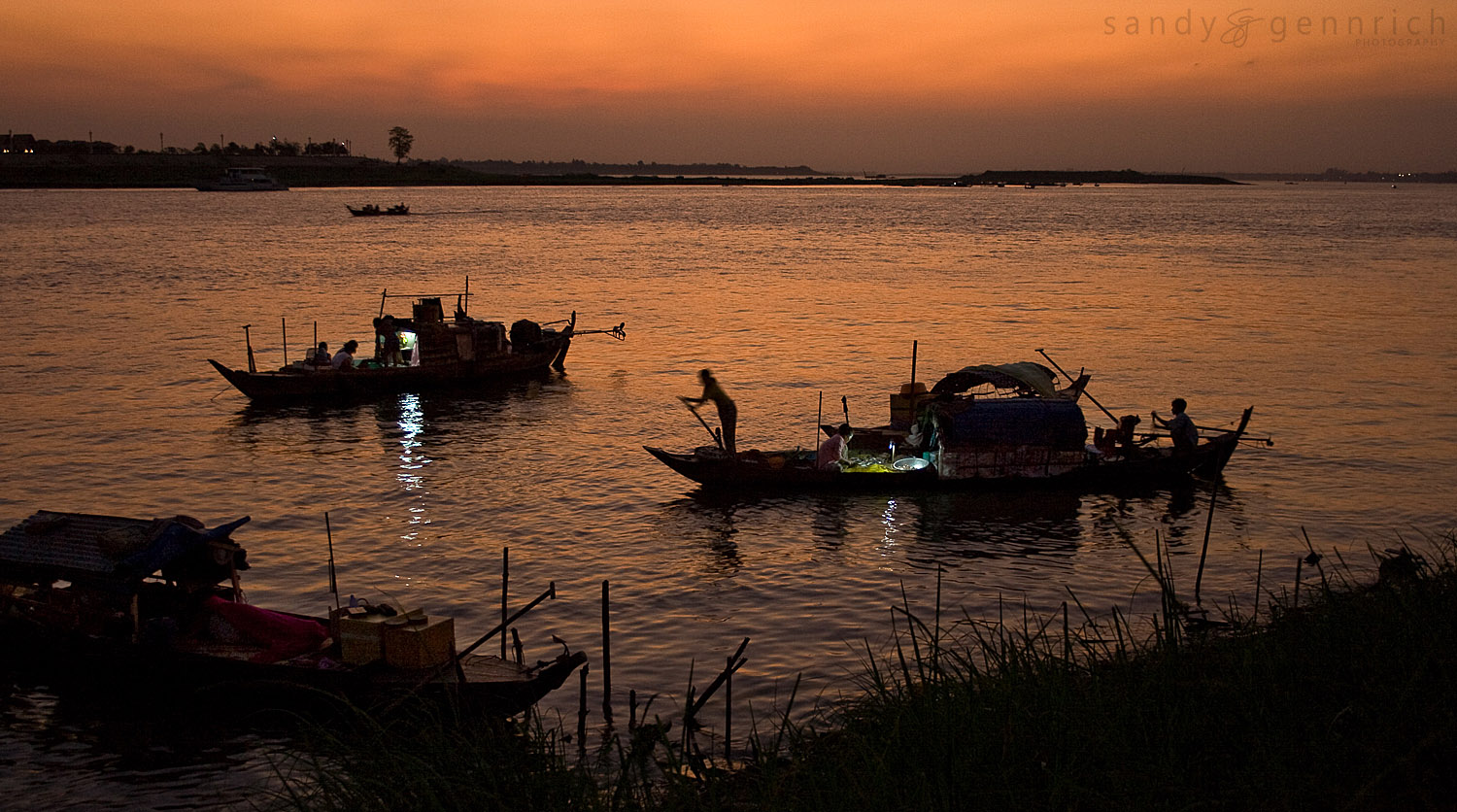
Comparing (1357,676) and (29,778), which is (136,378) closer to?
(29,778)

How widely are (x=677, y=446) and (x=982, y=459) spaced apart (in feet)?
23.9

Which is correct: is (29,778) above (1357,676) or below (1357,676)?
below

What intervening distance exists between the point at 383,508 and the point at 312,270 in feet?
161

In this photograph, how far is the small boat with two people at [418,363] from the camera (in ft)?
90.2

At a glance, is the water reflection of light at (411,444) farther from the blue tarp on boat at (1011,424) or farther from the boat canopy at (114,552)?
the blue tarp on boat at (1011,424)

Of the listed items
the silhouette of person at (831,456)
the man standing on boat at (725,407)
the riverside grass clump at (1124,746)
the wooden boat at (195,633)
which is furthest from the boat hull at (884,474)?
the riverside grass clump at (1124,746)

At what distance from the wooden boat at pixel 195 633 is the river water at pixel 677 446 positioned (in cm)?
61

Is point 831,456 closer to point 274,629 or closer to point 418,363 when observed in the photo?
point 274,629

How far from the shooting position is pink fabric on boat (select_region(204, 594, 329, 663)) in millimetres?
11078

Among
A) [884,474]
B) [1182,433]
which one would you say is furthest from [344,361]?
[1182,433]

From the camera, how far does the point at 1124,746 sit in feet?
21.6

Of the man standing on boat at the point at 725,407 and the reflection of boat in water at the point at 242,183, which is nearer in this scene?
the man standing on boat at the point at 725,407

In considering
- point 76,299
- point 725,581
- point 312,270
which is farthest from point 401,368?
point 312,270

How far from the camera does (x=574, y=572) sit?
613 inches
